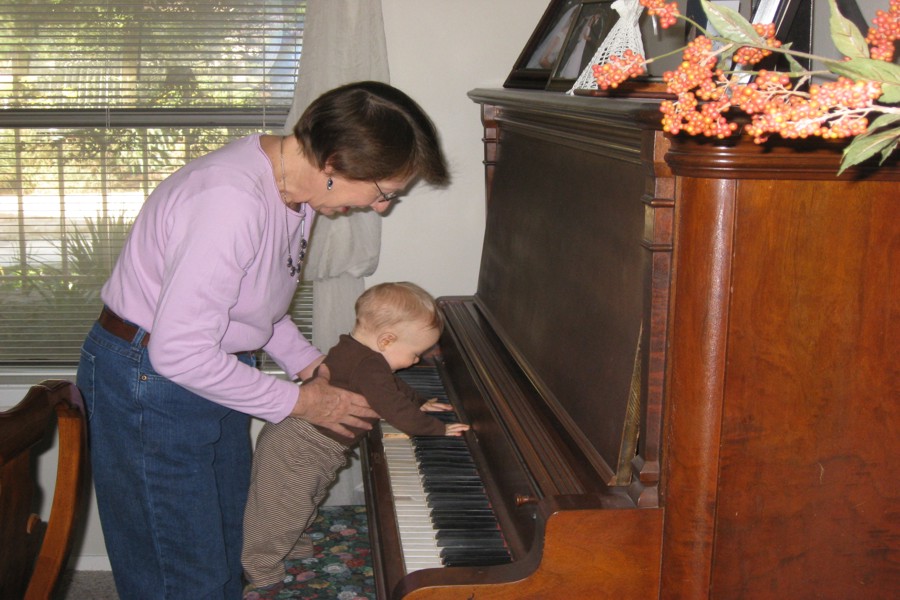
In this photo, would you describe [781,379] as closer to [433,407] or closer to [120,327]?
[433,407]

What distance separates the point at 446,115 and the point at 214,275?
1498mm

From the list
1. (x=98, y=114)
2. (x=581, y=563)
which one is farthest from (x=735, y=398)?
(x=98, y=114)

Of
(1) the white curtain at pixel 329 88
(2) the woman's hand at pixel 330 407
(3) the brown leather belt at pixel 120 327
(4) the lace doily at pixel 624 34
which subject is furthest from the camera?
(1) the white curtain at pixel 329 88

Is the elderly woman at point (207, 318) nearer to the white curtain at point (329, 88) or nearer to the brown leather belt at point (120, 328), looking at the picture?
the brown leather belt at point (120, 328)

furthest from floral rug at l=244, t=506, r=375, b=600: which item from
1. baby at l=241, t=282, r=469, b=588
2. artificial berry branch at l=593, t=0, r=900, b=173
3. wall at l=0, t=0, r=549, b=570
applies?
artificial berry branch at l=593, t=0, r=900, b=173

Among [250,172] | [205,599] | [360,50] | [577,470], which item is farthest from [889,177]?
[360,50]

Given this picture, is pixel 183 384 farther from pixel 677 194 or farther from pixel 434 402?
pixel 677 194

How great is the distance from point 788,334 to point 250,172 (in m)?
A: 0.98

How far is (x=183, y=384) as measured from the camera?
1.64 m

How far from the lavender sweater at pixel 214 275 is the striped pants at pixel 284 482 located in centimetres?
33

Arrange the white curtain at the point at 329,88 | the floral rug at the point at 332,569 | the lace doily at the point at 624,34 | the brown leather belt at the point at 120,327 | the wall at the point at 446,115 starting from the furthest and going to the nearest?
the wall at the point at 446,115, the white curtain at the point at 329,88, the floral rug at the point at 332,569, the brown leather belt at the point at 120,327, the lace doily at the point at 624,34

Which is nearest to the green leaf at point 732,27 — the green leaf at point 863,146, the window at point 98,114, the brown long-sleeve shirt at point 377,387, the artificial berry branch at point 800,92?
the artificial berry branch at point 800,92

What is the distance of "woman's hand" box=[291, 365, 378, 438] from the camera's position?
6.03 feet

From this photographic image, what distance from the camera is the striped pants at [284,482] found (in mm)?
2082
